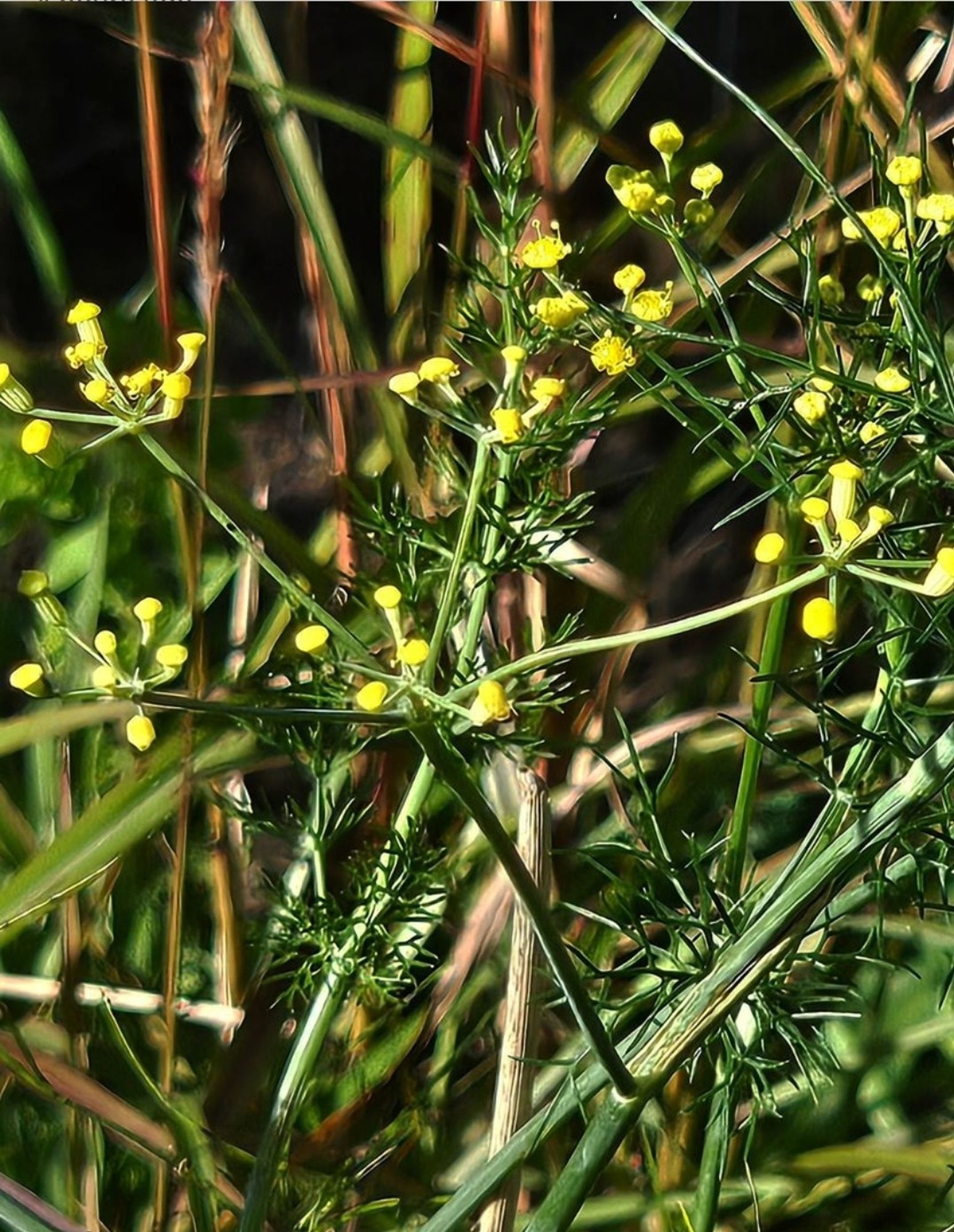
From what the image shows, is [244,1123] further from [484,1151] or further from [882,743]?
[882,743]

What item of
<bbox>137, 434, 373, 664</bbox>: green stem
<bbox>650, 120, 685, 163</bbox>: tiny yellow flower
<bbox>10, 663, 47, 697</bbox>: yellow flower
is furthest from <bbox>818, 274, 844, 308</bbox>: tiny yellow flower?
<bbox>10, 663, 47, 697</bbox>: yellow flower

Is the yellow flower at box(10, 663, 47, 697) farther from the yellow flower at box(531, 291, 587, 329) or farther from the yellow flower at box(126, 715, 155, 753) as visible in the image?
the yellow flower at box(531, 291, 587, 329)

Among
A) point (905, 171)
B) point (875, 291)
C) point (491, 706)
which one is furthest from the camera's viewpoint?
point (875, 291)

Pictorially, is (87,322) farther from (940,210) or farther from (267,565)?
(940,210)

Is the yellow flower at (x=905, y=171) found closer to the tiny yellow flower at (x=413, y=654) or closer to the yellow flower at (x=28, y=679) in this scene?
the tiny yellow flower at (x=413, y=654)

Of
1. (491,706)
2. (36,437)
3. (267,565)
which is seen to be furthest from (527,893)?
(36,437)

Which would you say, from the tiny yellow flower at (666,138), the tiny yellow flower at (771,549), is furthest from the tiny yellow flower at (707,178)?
the tiny yellow flower at (771,549)
